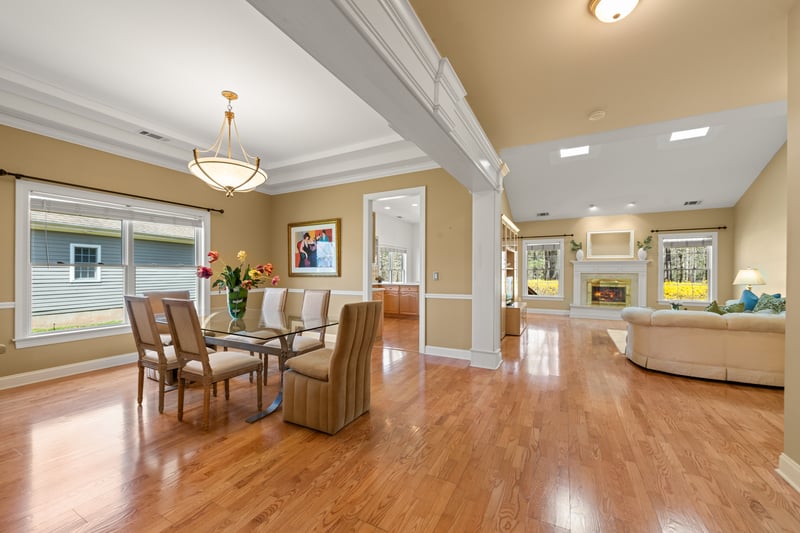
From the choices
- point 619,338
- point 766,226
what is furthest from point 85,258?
point 766,226

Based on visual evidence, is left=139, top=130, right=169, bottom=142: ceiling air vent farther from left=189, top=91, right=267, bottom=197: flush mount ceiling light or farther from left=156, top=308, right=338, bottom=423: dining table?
left=156, top=308, right=338, bottom=423: dining table

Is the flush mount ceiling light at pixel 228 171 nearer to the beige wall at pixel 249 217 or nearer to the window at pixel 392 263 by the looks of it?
the beige wall at pixel 249 217

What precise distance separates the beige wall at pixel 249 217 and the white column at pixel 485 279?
0.31 m

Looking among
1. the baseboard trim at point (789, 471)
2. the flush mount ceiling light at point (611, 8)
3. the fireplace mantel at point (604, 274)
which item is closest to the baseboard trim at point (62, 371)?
the flush mount ceiling light at point (611, 8)

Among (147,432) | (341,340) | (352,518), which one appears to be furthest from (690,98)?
(147,432)

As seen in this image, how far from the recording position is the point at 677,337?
369 centimetres

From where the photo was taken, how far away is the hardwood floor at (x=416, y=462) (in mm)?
1562

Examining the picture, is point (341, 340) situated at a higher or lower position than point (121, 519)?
higher

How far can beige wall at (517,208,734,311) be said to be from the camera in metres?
7.24

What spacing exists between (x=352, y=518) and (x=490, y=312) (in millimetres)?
2823

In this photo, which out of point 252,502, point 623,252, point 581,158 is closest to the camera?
point 252,502

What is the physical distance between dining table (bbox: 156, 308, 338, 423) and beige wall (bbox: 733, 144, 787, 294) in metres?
7.45

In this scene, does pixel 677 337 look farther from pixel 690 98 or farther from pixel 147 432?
pixel 147 432

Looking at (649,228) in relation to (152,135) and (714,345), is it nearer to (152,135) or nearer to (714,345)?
(714,345)
